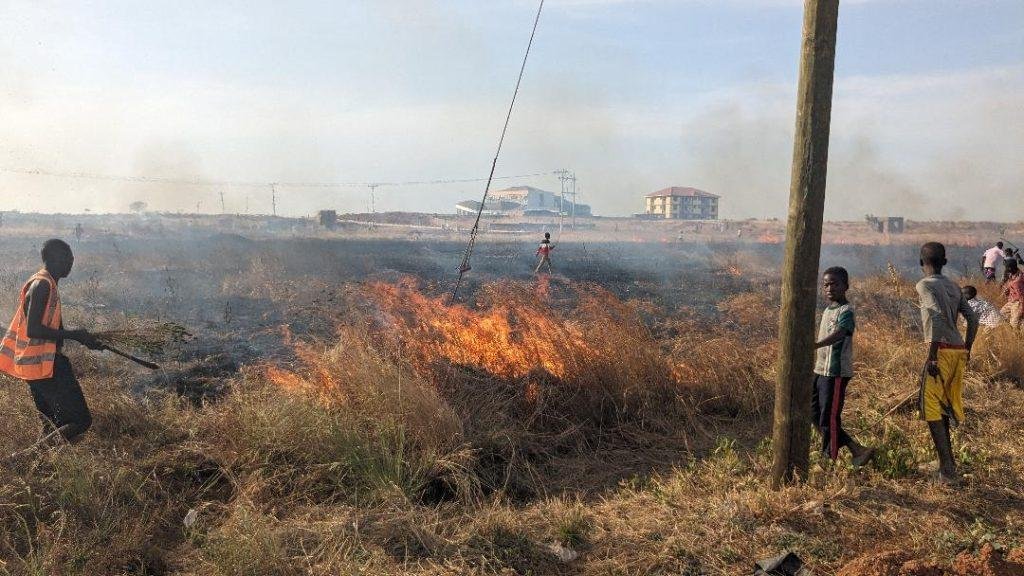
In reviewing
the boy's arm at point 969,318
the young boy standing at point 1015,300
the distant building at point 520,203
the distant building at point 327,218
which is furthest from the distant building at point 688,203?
the boy's arm at point 969,318

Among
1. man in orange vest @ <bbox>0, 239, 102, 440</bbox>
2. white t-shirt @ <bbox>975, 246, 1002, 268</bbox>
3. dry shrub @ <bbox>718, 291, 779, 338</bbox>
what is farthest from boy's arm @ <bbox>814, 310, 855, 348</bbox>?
white t-shirt @ <bbox>975, 246, 1002, 268</bbox>

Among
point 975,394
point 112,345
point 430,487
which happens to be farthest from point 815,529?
point 112,345

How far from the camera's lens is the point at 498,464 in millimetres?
5500

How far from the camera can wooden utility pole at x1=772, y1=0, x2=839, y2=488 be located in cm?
418

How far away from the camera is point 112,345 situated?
5.67m

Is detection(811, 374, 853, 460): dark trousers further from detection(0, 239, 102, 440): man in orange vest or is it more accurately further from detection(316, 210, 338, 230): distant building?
detection(316, 210, 338, 230): distant building

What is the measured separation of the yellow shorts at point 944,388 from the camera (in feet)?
15.7

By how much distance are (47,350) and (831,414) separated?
5457mm

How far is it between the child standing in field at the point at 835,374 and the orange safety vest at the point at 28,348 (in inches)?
208

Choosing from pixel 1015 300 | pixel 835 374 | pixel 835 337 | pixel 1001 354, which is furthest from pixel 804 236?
pixel 1015 300

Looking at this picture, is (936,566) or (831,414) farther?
(831,414)

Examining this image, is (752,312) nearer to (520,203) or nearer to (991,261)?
(991,261)

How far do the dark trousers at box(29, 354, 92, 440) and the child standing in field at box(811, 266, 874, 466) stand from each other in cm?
514

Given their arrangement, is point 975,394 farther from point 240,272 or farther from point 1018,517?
point 240,272
